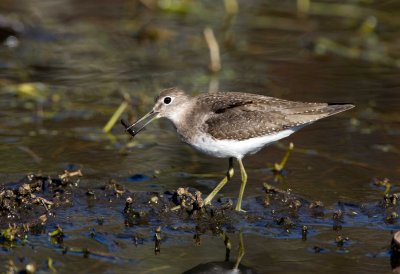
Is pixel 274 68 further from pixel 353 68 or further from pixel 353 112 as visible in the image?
pixel 353 112

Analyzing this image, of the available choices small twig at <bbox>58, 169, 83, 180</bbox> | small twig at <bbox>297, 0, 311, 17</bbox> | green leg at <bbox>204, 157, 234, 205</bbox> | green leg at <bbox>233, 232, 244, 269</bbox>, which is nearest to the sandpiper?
green leg at <bbox>204, 157, 234, 205</bbox>

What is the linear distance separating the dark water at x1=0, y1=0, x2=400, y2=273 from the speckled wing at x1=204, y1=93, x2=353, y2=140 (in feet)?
2.50

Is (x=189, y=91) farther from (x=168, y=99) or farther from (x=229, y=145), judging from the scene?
(x=229, y=145)

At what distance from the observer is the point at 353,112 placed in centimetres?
1160

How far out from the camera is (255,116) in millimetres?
8633

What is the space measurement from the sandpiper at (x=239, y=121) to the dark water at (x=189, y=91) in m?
0.62

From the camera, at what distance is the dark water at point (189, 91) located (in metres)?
7.68

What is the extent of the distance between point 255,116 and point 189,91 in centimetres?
393

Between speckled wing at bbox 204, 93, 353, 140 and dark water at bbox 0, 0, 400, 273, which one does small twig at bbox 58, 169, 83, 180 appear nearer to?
dark water at bbox 0, 0, 400, 273

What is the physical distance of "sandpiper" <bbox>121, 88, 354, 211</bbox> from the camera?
8523 mm

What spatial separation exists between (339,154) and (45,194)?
136 inches

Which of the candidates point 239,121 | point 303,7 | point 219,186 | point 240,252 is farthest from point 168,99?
point 303,7

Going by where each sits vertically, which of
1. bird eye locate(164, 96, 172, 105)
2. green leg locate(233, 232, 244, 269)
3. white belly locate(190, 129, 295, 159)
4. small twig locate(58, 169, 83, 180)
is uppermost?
bird eye locate(164, 96, 172, 105)

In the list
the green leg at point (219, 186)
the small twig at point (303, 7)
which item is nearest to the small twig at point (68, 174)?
the green leg at point (219, 186)
